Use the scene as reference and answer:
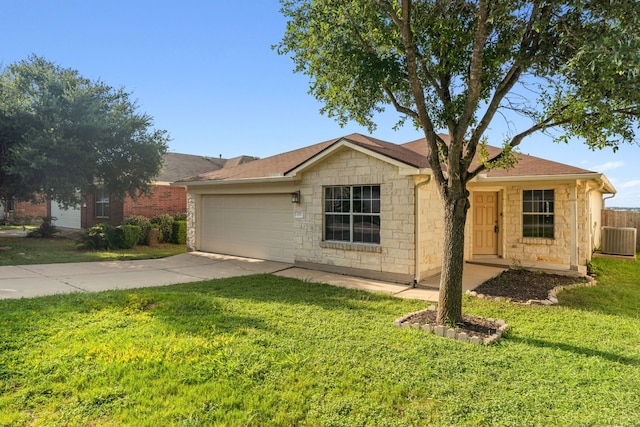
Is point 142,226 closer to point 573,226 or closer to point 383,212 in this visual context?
point 383,212

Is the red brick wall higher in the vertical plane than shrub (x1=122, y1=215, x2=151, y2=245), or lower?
higher

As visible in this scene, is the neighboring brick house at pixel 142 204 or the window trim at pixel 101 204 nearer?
the neighboring brick house at pixel 142 204

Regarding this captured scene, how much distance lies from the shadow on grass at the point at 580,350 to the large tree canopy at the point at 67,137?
14655 millimetres

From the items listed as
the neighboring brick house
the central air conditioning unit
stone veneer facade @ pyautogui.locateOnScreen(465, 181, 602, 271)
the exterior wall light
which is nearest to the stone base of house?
the exterior wall light

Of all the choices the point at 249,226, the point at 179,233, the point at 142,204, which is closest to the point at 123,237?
the point at 179,233

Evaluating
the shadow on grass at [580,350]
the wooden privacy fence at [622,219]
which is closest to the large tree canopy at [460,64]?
the shadow on grass at [580,350]

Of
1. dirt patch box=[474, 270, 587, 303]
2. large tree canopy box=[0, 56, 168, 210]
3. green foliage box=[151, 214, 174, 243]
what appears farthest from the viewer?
green foliage box=[151, 214, 174, 243]

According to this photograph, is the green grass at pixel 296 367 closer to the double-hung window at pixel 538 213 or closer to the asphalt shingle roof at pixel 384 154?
the asphalt shingle roof at pixel 384 154

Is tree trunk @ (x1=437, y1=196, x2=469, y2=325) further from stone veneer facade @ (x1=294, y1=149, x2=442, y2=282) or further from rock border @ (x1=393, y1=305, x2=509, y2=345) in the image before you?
stone veneer facade @ (x1=294, y1=149, x2=442, y2=282)

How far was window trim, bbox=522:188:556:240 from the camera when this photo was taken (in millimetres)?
10883

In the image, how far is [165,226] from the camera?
18.1 metres

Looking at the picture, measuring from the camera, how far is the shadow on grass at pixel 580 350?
14.5 ft

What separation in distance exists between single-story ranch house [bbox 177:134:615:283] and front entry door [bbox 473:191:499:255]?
0.03 meters

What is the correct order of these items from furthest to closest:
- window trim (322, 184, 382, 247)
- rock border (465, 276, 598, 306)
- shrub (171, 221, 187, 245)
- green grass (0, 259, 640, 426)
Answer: shrub (171, 221, 187, 245) → window trim (322, 184, 382, 247) → rock border (465, 276, 598, 306) → green grass (0, 259, 640, 426)
